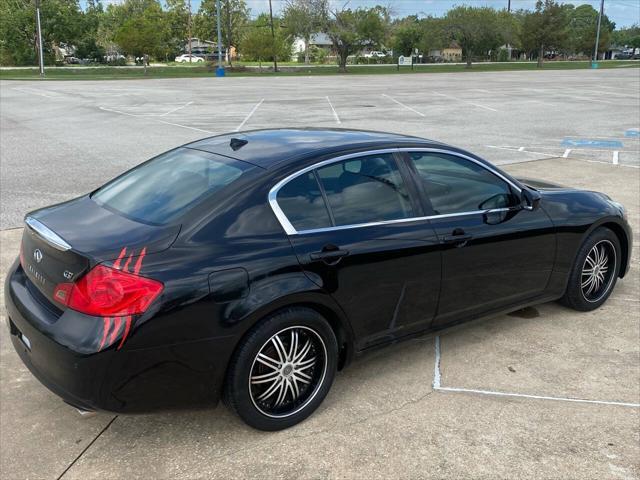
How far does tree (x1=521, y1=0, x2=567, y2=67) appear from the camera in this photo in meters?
71.5

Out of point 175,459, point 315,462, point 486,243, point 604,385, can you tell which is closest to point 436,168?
point 486,243

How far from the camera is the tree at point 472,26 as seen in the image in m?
65.7

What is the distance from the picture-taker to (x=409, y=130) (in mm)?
16266

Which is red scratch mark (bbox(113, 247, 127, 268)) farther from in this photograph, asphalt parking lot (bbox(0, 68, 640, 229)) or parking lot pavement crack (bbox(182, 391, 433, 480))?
asphalt parking lot (bbox(0, 68, 640, 229))

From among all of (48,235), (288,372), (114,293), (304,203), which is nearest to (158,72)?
(48,235)

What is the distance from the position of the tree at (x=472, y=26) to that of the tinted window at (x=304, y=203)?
220 ft

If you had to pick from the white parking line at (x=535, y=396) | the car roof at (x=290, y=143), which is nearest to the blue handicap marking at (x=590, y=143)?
the car roof at (x=290, y=143)

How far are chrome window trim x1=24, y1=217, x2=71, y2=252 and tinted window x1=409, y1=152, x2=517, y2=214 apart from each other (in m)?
2.12

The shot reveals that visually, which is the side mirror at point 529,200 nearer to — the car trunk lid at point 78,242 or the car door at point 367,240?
the car door at point 367,240

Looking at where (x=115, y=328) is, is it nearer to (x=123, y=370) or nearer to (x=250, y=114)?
(x=123, y=370)

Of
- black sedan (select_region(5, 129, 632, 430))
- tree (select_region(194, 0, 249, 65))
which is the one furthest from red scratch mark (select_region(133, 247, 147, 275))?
tree (select_region(194, 0, 249, 65))

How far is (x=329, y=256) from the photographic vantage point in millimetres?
3316

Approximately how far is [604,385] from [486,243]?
115cm

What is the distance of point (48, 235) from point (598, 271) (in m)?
4.07
